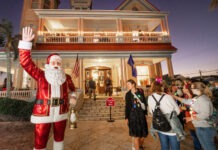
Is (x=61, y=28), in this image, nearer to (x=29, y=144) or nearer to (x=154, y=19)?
(x=154, y=19)

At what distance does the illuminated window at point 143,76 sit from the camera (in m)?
11.0

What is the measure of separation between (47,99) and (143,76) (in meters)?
Result: 10.3

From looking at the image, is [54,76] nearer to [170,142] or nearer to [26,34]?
[26,34]

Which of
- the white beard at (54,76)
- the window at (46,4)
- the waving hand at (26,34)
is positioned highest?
the window at (46,4)

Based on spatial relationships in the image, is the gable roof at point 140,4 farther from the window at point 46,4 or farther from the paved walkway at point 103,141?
the paved walkway at point 103,141

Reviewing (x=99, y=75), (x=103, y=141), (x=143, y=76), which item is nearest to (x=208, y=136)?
(x=103, y=141)

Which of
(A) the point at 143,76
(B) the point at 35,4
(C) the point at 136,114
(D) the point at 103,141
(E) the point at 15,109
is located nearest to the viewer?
(C) the point at 136,114

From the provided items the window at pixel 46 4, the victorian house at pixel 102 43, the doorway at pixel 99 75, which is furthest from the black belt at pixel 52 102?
the window at pixel 46 4

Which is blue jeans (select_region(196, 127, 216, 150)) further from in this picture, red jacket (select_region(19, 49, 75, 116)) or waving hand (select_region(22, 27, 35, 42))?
waving hand (select_region(22, 27, 35, 42))

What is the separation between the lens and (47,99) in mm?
2041

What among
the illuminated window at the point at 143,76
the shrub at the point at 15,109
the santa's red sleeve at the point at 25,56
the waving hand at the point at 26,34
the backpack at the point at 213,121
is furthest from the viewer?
the illuminated window at the point at 143,76

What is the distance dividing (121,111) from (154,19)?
9968 millimetres

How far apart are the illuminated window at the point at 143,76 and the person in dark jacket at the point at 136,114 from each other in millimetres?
8538

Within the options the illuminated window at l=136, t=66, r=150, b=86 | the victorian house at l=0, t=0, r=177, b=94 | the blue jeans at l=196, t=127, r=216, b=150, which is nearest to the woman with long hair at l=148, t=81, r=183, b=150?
the blue jeans at l=196, t=127, r=216, b=150
